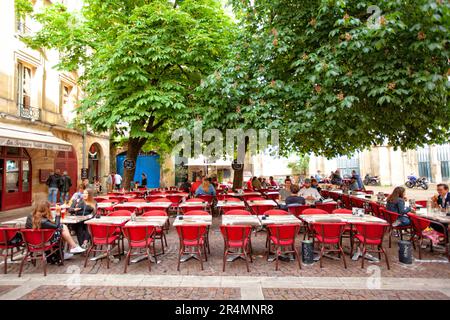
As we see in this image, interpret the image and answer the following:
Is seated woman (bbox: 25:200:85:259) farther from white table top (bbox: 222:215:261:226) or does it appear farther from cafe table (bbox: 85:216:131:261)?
white table top (bbox: 222:215:261:226)

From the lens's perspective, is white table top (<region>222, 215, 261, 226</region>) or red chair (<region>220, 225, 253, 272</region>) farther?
white table top (<region>222, 215, 261, 226</region>)

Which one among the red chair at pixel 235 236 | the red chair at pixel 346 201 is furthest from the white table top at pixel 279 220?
the red chair at pixel 346 201

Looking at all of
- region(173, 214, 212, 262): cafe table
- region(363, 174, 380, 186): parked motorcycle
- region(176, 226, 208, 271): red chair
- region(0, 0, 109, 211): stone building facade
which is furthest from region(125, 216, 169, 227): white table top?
region(363, 174, 380, 186): parked motorcycle

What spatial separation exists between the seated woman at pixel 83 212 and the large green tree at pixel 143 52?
3.18 meters

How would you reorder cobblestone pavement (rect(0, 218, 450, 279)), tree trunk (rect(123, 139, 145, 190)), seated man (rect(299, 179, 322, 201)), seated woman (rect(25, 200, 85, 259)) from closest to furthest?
cobblestone pavement (rect(0, 218, 450, 279)), seated woman (rect(25, 200, 85, 259)), seated man (rect(299, 179, 322, 201)), tree trunk (rect(123, 139, 145, 190))

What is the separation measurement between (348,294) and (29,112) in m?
15.9

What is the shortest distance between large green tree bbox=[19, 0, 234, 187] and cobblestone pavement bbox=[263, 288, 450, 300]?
6389 mm

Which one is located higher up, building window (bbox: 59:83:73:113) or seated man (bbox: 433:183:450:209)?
building window (bbox: 59:83:73:113)

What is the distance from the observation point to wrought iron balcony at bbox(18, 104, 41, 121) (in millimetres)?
14023

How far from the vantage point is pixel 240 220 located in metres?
6.18

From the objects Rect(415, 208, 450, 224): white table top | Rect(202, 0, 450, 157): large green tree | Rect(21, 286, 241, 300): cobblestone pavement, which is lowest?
Rect(21, 286, 241, 300): cobblestone pavement

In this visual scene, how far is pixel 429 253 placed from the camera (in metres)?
6.68

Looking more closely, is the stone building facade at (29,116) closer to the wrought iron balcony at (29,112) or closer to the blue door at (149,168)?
the wrought iron balcony at (29,112)

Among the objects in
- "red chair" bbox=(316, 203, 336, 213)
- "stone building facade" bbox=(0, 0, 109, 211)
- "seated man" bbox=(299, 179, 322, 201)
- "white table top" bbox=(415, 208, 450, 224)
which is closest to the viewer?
"white table top" bbox=(415, 208, 450, 224)
